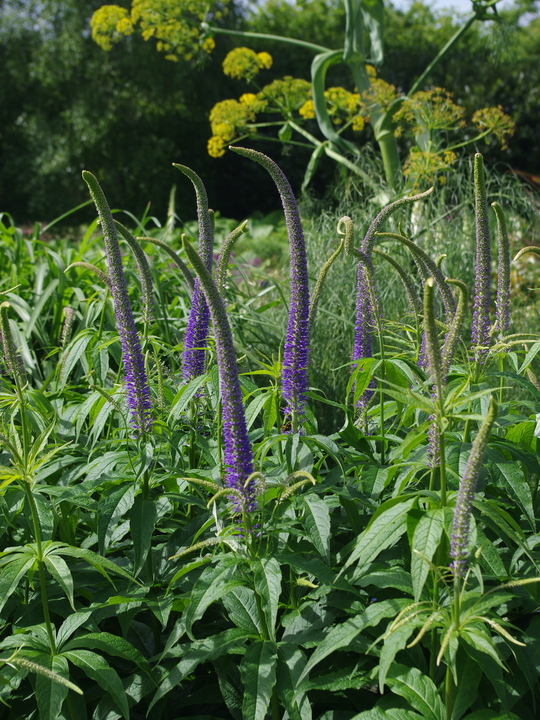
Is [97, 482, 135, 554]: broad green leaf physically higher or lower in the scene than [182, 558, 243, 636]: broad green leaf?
higher

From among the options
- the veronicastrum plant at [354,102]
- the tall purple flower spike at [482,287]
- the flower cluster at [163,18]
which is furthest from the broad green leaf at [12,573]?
the flower cluster at [163,18]

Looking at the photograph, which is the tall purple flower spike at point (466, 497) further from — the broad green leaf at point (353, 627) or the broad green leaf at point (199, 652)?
the broad green leaf at point (199, 652)

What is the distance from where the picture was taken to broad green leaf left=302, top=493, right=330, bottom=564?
206 centimetres

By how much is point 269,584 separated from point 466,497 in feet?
1.94

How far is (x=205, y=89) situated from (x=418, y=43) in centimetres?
768

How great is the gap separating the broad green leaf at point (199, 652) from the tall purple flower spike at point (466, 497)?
70 centimetres

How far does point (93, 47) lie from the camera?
2133 cm

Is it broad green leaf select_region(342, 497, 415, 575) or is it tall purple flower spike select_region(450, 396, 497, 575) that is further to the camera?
broad green leaf select_region(342, 497, 415, 575)

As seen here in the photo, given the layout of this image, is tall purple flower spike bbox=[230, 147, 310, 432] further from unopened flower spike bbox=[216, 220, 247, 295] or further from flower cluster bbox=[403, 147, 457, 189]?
flower cluster bbox=[403, 147, 457, 189]

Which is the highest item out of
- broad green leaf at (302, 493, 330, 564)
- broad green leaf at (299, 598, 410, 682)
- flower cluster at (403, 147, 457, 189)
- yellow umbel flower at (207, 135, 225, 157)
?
yellow umbel flower at (207, 135, 225, 157)

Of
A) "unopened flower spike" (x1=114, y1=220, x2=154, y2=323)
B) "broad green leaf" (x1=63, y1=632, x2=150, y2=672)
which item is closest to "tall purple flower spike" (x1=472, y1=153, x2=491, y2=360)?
"unopened flower spike" (x1=114, y1=220, x2=154, y2=323)

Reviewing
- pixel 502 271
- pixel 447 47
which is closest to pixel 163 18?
pixel 447 47

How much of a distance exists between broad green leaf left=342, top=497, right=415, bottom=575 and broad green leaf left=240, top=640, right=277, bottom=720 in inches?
13.9

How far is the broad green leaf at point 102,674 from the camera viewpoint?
6.64ft
